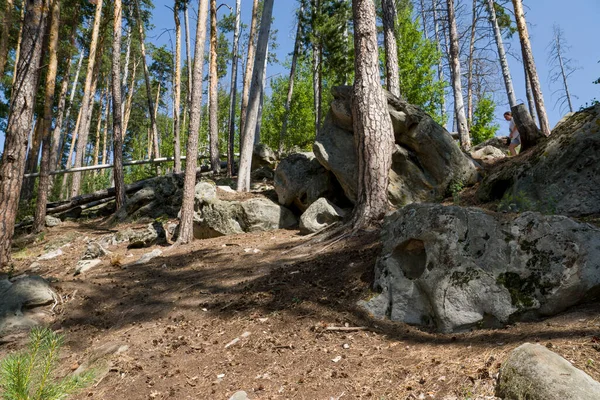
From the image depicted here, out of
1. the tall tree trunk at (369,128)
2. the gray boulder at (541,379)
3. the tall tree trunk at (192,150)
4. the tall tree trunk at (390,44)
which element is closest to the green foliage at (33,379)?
the gray boulder at (541,379)

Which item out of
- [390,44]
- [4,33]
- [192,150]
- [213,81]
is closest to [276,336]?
[192,150]

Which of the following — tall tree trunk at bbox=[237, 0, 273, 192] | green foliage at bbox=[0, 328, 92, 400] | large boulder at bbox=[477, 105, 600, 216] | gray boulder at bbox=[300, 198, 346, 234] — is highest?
tall tree trunk at bbox=[237, 0, 273, 192]

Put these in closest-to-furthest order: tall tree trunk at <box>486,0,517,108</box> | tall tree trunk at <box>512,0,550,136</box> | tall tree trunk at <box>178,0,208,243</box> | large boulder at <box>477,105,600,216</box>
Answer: large boulder at <box>477,105,600,216</box> → tall tree trunk at <box>178,0,208,243</box> → tall tree trunk at <box>512,0,550,136</box> → tall tree trunk at <box>486,0,517,108</box>

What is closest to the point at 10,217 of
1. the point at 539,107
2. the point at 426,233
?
the point at 426,233

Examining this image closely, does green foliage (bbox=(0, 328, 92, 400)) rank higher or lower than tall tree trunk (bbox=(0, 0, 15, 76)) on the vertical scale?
lower

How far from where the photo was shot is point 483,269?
3785 millimetres

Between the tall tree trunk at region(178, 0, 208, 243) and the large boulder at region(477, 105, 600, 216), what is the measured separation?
257 inches

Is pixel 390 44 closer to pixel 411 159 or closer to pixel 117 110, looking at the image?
pixel 411 159

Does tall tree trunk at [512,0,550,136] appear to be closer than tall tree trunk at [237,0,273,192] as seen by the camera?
No

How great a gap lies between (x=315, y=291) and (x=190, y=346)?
1.59m

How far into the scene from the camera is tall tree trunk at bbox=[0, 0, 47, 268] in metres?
8.17

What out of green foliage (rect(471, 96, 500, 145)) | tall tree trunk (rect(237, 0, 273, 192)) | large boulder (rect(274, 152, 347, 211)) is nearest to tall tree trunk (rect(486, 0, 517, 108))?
green foliage (rect(471, 96, 500, 145))

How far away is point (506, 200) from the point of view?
6211 mm

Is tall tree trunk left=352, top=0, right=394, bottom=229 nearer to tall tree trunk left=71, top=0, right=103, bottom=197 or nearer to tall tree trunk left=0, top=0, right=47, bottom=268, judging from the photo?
tall tree trunk left=0, top=0, right=47, bottom=268
